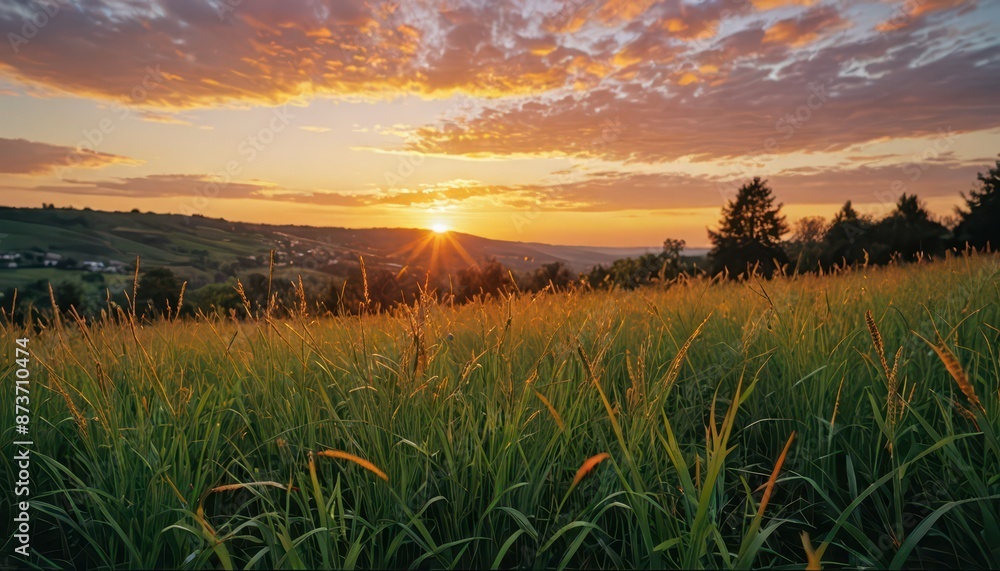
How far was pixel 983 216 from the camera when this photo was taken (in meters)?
26.1

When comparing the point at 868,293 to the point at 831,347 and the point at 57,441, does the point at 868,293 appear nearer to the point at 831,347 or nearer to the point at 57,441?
the point at 831,347

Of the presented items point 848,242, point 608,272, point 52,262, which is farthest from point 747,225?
point 52,262

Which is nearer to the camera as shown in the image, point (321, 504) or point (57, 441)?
point (321, 504)

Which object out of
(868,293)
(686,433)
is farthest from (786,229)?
(686,433)

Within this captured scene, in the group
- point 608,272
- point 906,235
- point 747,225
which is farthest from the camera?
point 747,225

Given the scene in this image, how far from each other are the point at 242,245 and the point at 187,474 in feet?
143

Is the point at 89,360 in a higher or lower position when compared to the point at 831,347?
lower

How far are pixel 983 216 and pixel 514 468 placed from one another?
1326 inches

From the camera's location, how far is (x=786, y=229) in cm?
3847

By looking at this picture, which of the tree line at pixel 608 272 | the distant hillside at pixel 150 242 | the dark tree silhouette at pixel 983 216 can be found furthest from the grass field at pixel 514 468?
the dark tree silhouette at pixel 983 216

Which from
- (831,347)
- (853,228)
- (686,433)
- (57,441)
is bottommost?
(57,441)

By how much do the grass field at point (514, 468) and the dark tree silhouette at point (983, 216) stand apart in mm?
29048

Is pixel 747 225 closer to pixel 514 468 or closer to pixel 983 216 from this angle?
pixel 983 216

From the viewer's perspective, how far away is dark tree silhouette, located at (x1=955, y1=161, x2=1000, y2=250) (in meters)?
25.5
